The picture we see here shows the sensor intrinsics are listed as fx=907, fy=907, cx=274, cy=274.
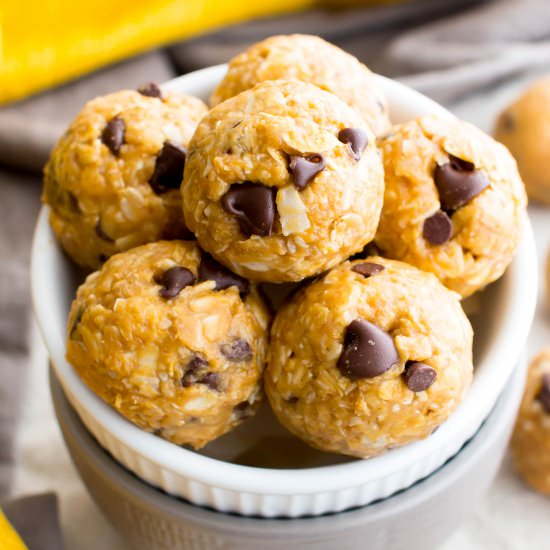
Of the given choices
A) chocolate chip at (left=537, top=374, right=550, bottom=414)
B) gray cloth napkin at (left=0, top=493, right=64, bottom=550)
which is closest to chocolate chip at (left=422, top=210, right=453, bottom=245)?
chocolate chip at (left=537, top=374, right=550, bottom=414)

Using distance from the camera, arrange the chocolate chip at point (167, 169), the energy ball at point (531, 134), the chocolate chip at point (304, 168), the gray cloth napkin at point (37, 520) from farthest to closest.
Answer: the energy ball at point (531, 134), the gray cloth napkin at point (37, 520), the chocolate chip at point (167, 169), the chocolate chip at point (304, 168)

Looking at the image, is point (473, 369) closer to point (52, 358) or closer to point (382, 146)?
point (382, 146)

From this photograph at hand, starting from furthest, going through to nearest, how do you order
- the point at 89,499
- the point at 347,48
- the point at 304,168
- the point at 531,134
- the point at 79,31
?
1. the point at 347,48
2. the point at 79,31
3. the point at 531,134
4. the point at 89,499
5. the point at 304,168

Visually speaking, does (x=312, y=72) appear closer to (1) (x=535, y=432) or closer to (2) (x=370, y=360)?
(2) (x=370, y=360)

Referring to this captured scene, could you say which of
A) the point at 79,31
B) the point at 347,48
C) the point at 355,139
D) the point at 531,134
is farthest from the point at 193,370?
the point at 347,48

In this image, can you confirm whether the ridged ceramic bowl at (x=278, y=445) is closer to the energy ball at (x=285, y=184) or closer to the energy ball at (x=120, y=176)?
the energy ball at (x=120, y=176)

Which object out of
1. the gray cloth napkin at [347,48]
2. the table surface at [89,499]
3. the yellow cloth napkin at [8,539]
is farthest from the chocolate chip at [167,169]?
the gray cloth napkin at [347,48]
